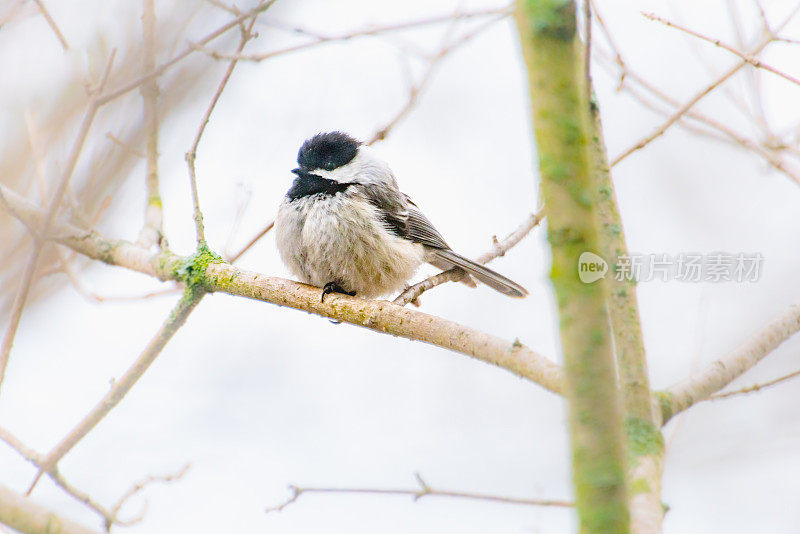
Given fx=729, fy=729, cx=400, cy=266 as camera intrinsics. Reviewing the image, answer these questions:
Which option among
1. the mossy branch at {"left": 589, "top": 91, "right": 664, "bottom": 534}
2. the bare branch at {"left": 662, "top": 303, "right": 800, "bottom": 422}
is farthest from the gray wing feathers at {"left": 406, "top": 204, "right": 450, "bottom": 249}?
the bare branch at {"left": 662, "top": 303, "right": 800, "bottom": 422}

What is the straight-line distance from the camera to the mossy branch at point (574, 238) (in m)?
1.25

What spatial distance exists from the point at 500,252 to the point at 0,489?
2.25m

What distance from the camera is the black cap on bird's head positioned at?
14.2 feet

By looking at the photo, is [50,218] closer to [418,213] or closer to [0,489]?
[0,489]

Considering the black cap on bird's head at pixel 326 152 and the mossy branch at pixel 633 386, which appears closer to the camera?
the mossy branch at pixel 633 386

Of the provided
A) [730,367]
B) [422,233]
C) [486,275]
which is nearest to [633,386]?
[730,367]

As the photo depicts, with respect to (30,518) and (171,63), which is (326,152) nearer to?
(171,63)

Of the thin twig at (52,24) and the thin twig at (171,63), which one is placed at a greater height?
the thin twig at (52,24)

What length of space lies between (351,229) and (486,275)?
0.88m

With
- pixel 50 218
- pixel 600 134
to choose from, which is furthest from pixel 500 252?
pixel 50 218

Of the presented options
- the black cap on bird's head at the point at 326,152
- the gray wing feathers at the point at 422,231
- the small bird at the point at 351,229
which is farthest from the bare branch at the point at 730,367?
the black cap on bird's head at the point at 326,152

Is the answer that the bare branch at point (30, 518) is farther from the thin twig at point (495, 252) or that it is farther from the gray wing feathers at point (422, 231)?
the gray wing feathers at point (422, 231)

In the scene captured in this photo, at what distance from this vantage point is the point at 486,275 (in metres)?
4.36

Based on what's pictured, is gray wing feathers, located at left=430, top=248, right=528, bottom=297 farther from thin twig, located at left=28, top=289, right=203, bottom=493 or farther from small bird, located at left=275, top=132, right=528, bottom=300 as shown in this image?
thin twig, located at left=28, top=289, right=203, bottom=493
